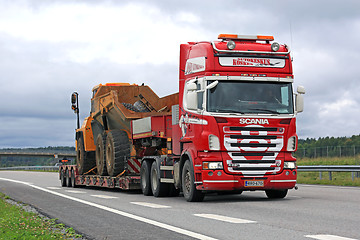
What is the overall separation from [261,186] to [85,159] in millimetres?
12486

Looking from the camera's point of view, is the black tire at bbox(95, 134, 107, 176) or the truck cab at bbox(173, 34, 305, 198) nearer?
the truck cab at bbox(173, 34, 305, 198)

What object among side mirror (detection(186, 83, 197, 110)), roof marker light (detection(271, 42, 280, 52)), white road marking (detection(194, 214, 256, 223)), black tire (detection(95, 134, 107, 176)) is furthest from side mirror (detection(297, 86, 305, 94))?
black tire (detection(95, 134, 107, 176))

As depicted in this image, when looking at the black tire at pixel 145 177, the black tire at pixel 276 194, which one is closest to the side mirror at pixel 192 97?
the black tire at pixel 276 194

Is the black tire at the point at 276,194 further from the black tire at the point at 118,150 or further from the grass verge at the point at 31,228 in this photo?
the grass verge at the point at 31,228

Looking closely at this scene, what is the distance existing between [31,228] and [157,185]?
852 cm

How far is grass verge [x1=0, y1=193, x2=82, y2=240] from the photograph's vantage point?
9.05 meters

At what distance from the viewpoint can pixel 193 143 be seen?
15594 mm

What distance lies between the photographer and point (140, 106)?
22.7 meters

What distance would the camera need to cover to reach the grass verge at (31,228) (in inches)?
356

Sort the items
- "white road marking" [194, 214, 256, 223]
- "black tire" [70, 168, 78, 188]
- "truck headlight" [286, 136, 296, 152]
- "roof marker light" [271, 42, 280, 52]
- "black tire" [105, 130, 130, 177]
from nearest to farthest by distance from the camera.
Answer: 1. "white road marking" [194, 214, 256, 223]
2. "truck headlight" [286, 136, 296, 152]
3. "roof marker light" [271, 42, 280, 52]
4. "black tire" [105, 130, 130, 177]
5. "black tire" [70, 168, 78, 188]

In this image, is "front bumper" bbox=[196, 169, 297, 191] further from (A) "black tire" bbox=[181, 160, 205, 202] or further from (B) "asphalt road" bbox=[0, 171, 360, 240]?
(B) "asphalt road" bbox=[0, 171, 360, 240]

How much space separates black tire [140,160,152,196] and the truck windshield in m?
4.87

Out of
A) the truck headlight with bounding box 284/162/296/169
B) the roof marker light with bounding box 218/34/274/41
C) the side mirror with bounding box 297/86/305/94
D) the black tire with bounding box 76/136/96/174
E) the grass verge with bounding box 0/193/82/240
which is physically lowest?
the grass verge with bounding box 0/193/82/240

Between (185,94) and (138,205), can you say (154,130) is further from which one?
(138,205)
